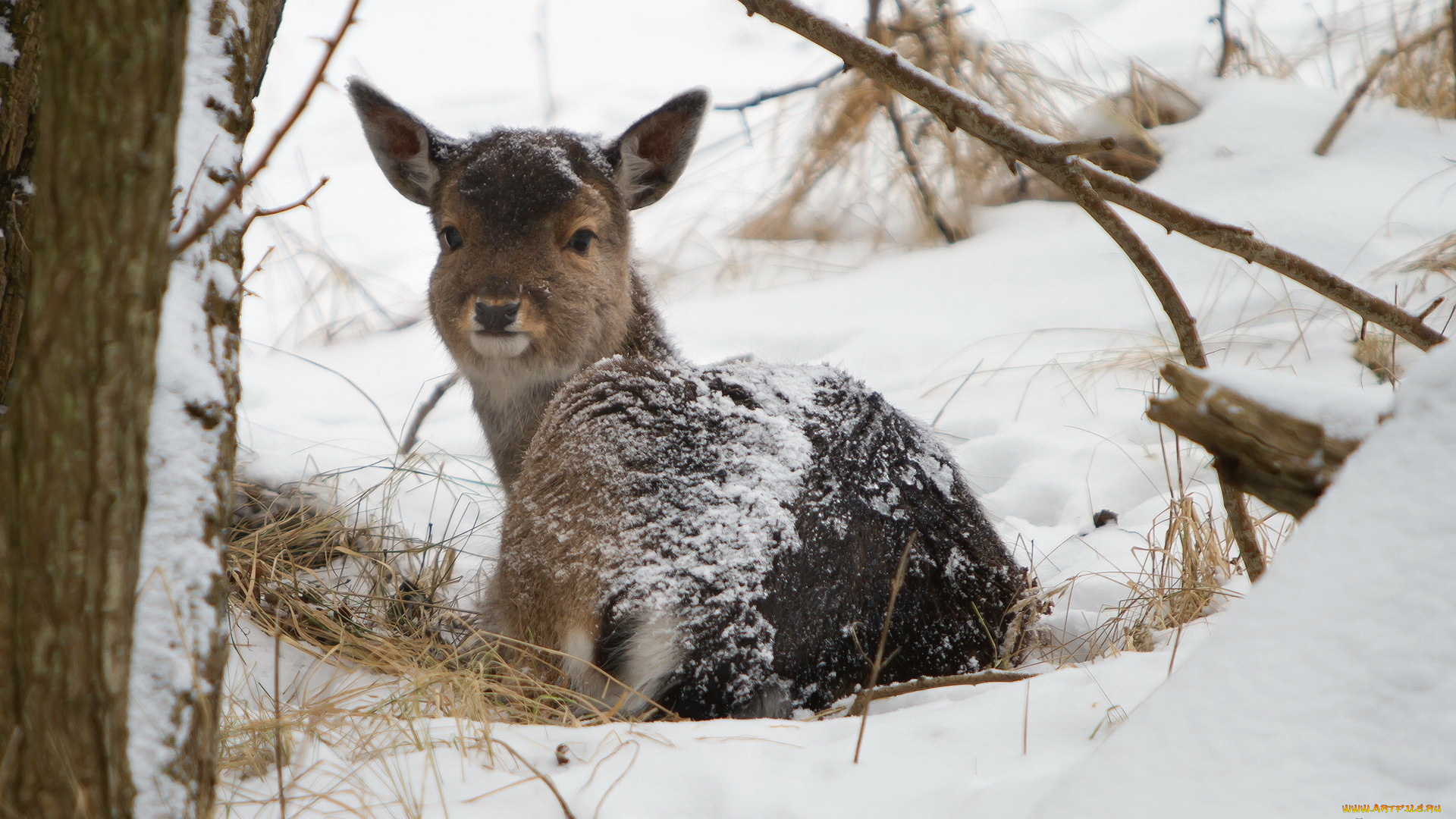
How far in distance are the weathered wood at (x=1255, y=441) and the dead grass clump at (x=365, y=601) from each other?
146cm

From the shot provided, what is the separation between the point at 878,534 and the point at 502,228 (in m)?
1.86

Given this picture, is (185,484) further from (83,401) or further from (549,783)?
(549,783)

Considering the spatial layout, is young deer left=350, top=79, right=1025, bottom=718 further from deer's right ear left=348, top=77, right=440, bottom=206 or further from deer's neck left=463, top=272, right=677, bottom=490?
deer's right ear left=348, top=77, right=440, bottom=206

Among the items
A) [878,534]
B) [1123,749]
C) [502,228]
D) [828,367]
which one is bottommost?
[1123,749]

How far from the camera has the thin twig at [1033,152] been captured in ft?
7.27

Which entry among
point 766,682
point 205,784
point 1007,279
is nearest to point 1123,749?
point 766,682

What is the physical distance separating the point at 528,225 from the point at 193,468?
230 centimetres

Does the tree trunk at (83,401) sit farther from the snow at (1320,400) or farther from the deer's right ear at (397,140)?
the deer's right ear at (397,140)

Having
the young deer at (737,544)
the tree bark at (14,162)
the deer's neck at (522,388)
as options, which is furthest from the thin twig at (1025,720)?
the deer's neck at (522,388)

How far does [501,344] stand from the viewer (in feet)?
11.9

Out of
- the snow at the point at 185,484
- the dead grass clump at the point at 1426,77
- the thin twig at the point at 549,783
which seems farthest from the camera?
the dead grass clump at the point at 1426,77

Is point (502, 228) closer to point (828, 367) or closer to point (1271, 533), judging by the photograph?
point (828, 367)

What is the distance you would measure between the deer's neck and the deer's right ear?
31.4 inches

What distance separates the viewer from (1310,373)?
445 cm
